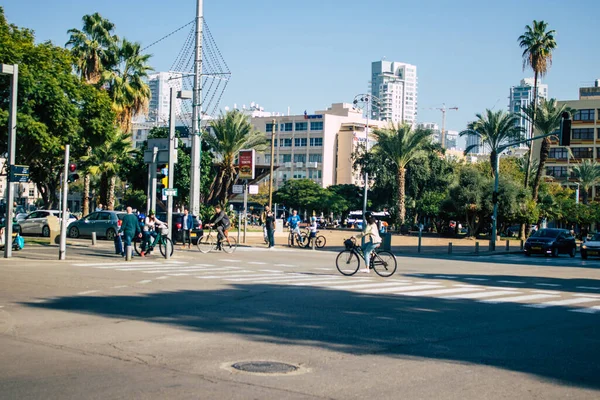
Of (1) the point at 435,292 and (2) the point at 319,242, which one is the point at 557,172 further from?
(1) the point at 435,292

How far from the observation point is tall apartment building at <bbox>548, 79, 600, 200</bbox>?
320 feet

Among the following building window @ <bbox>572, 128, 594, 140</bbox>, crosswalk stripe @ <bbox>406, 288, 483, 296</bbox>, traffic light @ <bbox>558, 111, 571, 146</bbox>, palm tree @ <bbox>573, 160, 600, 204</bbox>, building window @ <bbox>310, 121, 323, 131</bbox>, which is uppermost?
building window @ <bbox>310, 121, 323, 131</bbox>

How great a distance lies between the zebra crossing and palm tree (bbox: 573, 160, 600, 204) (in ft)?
256

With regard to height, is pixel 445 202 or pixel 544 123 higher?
pixel 544 123

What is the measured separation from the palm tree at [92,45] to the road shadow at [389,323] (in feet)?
116

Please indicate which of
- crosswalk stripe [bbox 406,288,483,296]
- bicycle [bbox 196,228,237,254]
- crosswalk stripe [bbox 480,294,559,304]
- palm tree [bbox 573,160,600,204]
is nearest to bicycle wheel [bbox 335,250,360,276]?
crosswalk stripe [bbox 406,288,483,296]

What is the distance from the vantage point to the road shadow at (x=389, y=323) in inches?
357

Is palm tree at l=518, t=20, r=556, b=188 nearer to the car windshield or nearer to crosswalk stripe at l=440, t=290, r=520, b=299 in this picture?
the car windshield

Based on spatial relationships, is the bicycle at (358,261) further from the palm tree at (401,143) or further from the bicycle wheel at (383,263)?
the palm tree at (401,143)

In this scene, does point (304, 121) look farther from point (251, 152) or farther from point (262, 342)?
point (262, 342)

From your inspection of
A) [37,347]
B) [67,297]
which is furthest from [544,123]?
[37,347]

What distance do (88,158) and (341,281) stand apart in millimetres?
33262

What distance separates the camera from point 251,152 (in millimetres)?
43500

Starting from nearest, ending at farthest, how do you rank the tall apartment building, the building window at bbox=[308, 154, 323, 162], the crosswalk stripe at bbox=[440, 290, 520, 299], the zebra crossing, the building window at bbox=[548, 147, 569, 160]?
the zebra crossing < the crosswalk stripe at bbox=[440, 290, 520, 299] < the tall apartment building < the building window at bbox=[548, 147, 569, 160] < the building window at bbox=[308, 154, 323, 162]
